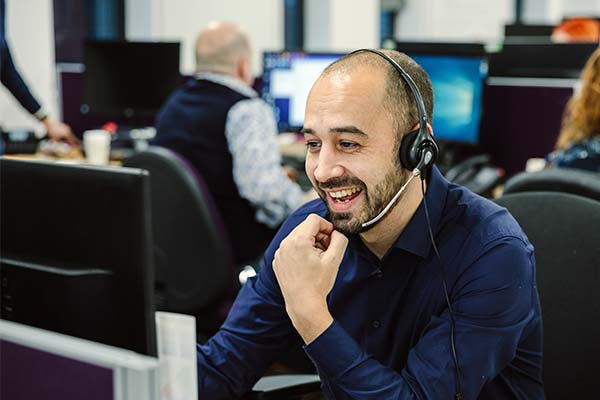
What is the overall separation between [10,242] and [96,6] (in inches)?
194

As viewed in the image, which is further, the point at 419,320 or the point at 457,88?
the point at 457,88

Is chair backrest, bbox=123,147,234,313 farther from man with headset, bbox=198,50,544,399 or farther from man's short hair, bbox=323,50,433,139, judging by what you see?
man's short hair, bbox=323,50,433,139

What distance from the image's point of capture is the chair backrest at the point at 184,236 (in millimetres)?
2270

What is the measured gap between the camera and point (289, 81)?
3.80 meters

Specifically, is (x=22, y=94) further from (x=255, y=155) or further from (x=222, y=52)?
(x=255, y=155)

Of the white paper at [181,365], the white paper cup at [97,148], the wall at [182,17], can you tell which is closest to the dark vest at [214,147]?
the white paper cup at [97,148]

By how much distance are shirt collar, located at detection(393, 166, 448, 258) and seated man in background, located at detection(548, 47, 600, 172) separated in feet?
4.12

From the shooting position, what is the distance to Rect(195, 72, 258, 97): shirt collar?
8.90 ft

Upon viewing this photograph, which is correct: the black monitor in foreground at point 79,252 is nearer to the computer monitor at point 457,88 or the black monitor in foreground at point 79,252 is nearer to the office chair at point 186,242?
the office chair at point 186,242

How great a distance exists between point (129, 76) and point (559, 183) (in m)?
2.67

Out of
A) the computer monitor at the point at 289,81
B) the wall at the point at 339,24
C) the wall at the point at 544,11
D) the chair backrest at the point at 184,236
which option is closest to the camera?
the chair backrest at the point at 184,236

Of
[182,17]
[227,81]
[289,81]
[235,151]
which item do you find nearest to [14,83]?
[289,81]

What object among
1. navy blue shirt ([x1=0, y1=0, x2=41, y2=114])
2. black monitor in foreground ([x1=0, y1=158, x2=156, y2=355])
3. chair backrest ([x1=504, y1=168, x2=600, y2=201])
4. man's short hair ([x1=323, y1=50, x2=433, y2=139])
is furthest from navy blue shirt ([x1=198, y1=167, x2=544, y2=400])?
navy blue shirt ([x1=0, y1=0, x2=41, y2=114])

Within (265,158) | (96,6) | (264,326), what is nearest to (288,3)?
(96,6)
